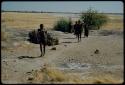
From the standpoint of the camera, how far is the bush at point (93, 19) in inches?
1433

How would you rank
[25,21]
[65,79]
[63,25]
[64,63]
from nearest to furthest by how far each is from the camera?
[65,79]
[64,63]
[63,25]
[25,21]

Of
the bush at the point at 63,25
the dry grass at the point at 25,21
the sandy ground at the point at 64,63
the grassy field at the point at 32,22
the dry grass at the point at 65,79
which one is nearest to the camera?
the dry grass at the point at 65,79

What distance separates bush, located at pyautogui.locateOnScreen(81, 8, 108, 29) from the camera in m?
36.4

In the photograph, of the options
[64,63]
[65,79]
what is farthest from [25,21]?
[65,79]

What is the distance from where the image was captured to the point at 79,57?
16.0 m

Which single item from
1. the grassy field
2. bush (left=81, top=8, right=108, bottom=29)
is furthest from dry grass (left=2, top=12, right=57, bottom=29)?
bush (left=81, top=8, right=108, bottom=29)

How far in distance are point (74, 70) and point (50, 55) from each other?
455 centimetres

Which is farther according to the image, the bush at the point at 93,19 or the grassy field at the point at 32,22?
the grassy field at the point at 32,22

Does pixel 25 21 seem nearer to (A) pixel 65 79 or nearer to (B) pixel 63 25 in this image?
(B) pixel 63 25

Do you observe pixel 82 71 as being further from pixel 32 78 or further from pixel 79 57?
pixel 79 57

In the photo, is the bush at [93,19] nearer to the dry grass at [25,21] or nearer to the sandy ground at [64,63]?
the dry grass at [25,21]

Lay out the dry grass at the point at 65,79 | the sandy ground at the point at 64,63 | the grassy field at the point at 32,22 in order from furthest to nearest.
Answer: the grassy field at the point at 32,22
the sandy ground at the point at 64,63
the dry grass at the point at 65,79

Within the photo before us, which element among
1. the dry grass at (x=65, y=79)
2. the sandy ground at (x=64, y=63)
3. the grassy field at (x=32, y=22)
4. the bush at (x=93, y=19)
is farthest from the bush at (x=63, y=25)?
the dry grass at (x=65, y=79)

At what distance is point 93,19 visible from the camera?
37188 mm
